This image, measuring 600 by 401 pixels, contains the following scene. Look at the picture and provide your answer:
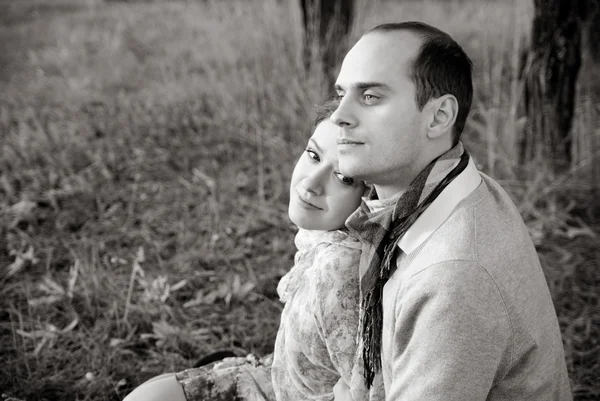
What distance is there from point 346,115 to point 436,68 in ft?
0.82

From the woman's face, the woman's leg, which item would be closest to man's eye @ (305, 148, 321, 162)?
the woman's face

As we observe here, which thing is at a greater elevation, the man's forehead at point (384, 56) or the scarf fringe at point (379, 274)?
the man's forehead at point (384, 56)

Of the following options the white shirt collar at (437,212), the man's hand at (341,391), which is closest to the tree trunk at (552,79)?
the white shirt collar at (437,212)

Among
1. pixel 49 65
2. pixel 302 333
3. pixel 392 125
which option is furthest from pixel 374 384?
pixel 49 65

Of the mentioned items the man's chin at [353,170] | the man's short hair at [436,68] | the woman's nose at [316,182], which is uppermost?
the man's short hair at [436,68]

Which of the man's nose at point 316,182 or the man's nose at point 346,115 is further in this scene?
the man's nose at point 316,182

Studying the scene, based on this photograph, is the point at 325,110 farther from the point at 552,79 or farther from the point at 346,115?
the point at 552,79

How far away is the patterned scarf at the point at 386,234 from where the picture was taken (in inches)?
54.8

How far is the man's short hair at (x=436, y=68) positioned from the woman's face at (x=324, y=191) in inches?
13.0

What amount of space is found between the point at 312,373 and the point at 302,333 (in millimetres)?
156

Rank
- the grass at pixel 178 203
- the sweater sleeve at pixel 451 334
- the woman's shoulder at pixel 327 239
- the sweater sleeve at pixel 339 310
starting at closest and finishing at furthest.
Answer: the sweater sleeve at pixel 451 334 → the sweater sleeve at pixel 339 310 → the woman's shoulder at pixel 327 239 → the grass at pixel 178 203

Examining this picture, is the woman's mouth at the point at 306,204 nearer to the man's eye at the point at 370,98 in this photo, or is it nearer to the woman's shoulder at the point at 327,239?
the woman's shoulder at the point at 327,239

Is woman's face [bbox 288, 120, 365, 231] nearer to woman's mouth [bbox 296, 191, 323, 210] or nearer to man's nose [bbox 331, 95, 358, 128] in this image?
woman's mouth [bbox 296, 191, 323, 210]

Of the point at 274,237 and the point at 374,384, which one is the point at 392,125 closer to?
the point at 374,384
